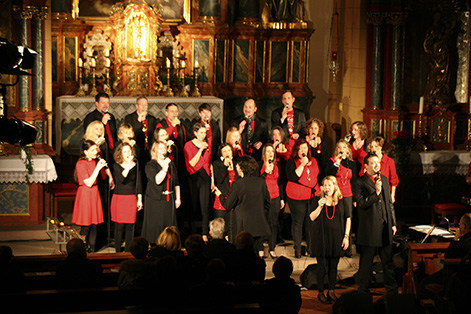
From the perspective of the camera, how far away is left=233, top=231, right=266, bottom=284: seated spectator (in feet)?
24.0

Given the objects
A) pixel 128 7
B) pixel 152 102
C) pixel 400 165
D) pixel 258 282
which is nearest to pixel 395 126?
pixel 400 165

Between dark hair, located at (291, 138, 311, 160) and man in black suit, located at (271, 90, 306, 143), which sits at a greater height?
man in black suit, located at (271, 90, 306, 143)

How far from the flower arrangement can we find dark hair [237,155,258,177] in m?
3.96

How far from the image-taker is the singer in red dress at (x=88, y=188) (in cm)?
989

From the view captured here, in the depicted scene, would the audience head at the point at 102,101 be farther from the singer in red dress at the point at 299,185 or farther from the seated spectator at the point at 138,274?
the seated spectator at the point at 138,274

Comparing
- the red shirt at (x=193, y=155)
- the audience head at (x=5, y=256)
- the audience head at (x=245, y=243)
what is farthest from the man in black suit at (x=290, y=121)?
the audience head at (x=5, y=256)

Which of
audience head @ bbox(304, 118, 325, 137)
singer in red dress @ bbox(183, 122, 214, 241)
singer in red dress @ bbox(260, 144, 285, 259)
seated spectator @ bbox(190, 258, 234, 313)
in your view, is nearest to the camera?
seated spectator @ bbox(190, 258, 234, 313)

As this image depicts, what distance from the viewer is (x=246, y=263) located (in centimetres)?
737

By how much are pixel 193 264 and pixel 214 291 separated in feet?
2.39

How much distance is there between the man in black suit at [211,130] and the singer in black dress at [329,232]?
2796mm

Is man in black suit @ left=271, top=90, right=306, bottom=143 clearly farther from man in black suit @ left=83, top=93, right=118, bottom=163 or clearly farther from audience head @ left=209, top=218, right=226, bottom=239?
audience head @ left=209, top=218, right=226, bottom=239

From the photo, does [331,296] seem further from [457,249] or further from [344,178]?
[344,178]

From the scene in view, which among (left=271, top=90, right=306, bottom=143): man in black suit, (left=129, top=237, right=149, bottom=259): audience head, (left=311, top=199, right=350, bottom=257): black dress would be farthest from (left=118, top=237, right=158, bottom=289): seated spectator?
(left=271, top=90, right=306, bottom=143): man in black suit

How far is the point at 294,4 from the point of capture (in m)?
15.6
